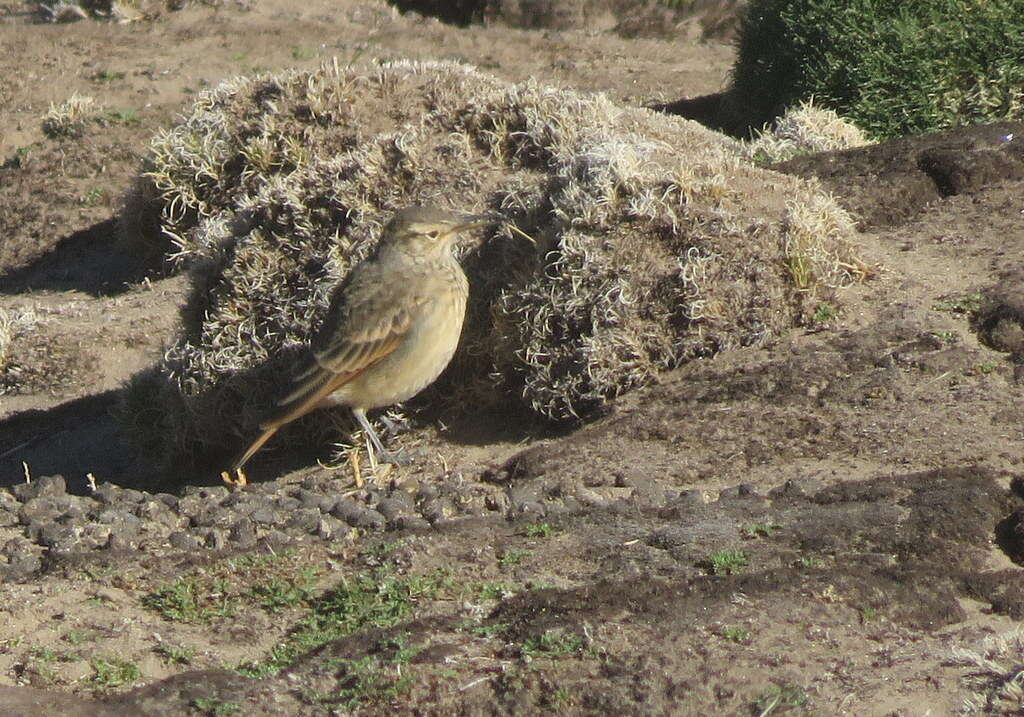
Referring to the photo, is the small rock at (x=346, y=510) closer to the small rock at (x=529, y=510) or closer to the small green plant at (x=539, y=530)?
the small rock at (x=529, y=510)

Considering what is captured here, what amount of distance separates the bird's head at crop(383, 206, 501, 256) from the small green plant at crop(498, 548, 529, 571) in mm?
2286

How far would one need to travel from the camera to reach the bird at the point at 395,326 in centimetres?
774

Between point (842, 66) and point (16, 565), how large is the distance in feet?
27.9

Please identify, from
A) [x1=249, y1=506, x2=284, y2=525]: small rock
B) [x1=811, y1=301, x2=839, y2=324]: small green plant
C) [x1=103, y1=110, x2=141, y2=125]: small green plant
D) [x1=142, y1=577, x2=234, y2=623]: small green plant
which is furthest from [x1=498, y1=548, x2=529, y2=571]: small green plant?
[x1=103, y1=110, x2=141, y2=125]: small green plant

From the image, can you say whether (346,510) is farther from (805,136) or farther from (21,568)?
(805,136)

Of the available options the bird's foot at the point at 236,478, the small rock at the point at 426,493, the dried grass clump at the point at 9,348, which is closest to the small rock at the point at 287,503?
the small rock at the point at 426,493

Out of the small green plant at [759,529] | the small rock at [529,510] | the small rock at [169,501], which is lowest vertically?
the small rock at [169,501]

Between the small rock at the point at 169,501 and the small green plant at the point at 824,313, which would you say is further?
the small green plant at the point at 824,313

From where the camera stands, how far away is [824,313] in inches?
319

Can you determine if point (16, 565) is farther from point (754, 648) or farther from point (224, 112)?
point (224, 112)

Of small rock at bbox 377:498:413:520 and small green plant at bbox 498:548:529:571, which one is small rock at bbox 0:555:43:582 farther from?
small green plant at bbox 498:548:529:571

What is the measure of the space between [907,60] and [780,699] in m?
8.41

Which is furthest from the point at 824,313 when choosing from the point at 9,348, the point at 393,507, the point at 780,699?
the point at 9,348

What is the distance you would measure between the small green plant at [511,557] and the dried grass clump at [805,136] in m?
5.65
